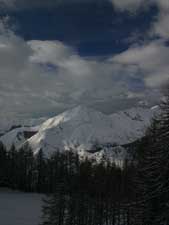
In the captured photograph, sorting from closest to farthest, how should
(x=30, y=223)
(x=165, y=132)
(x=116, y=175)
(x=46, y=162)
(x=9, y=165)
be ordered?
(x=165, y=132) → (x=30, y=223) → (x=116, y=175) → (x=9, y=165) → (x=46, y=162)

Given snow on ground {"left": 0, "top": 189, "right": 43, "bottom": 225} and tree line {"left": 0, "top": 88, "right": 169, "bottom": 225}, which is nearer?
tree line {"left": 0, "top": 88, "right": 169, "bottom": 225}

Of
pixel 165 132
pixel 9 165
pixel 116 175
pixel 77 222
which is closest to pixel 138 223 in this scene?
pixel 165 132

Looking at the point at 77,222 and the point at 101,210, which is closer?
the point at 77,222

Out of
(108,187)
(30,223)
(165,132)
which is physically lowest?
(30,223)

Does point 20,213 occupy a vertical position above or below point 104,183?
below

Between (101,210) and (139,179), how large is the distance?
91.3 feet

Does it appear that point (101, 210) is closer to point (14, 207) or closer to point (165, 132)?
point (14, 207)

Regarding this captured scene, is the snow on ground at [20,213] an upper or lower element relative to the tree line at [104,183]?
lower

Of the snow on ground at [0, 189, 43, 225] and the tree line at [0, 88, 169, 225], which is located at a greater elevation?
the tree line at [0, 88, 169, 225]

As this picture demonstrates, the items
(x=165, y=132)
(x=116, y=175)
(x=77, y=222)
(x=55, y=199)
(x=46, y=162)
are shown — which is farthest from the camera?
(x=46, y=162)

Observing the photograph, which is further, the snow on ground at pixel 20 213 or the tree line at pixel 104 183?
the snow on ground at pixel 20 213

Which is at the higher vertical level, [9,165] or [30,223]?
[9,165]

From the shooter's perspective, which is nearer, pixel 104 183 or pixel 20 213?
pixel 20 213

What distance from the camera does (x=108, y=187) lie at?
206 feet
